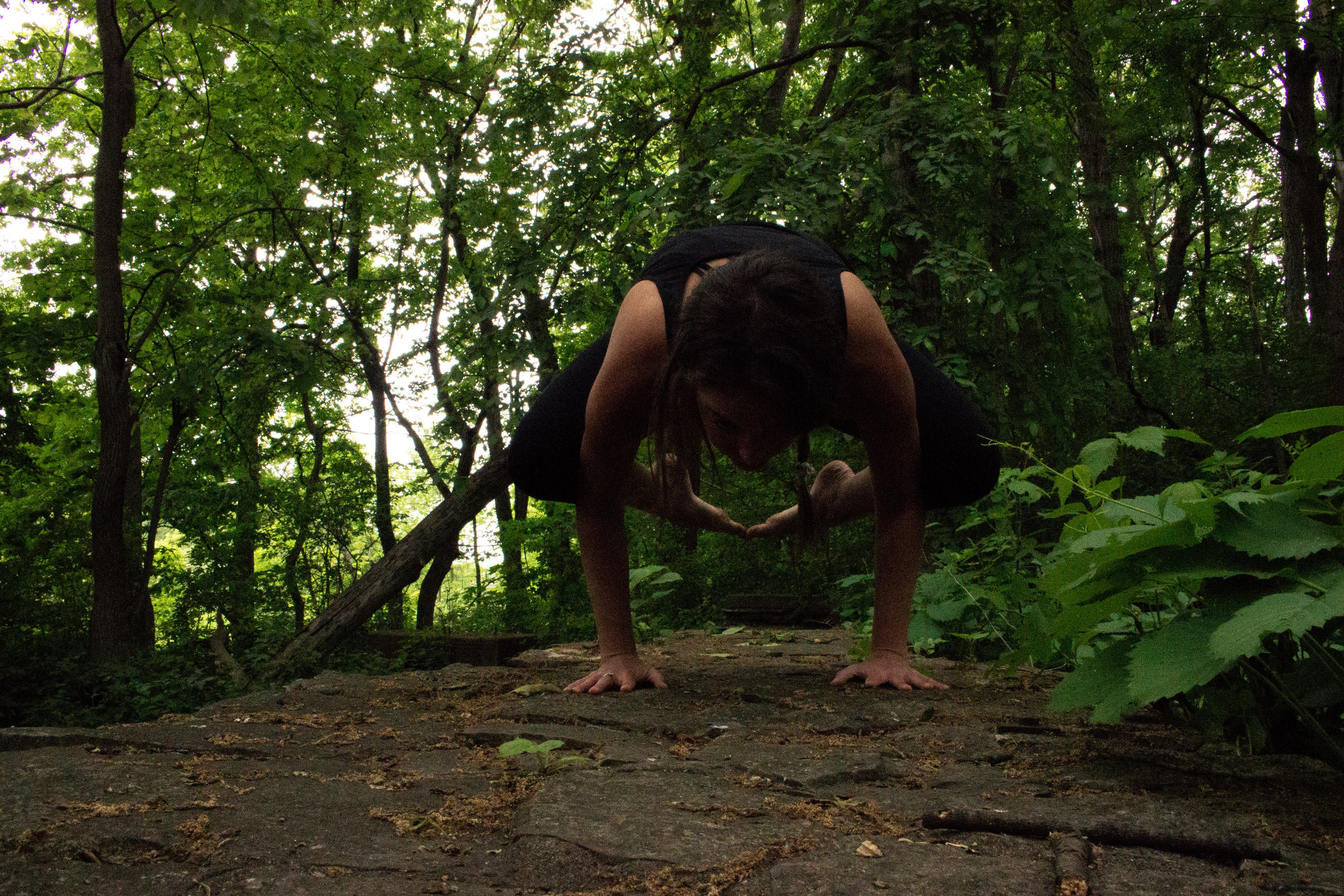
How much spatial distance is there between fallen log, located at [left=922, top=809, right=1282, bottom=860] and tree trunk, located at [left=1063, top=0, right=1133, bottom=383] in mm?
4007

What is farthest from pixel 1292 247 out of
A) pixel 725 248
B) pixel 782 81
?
pixel 725 248

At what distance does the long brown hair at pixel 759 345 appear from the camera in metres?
2.08

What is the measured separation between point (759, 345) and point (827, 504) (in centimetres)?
144

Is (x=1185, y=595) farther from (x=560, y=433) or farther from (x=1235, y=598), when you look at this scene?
(x=560, y=433)

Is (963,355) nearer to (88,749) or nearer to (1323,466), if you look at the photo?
(1323,466)

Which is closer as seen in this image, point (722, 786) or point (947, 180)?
point (722, 786)

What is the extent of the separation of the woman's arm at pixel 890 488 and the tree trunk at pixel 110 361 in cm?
471

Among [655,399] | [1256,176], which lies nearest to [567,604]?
[655,399]

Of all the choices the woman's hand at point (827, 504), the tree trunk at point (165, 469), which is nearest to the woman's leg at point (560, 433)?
the woman's hand at point (827, 504)

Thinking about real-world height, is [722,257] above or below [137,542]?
above

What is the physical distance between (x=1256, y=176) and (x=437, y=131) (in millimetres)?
19074

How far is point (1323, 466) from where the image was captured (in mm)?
1488

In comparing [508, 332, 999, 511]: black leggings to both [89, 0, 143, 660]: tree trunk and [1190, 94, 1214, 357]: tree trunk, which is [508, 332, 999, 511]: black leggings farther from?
[1190, 94, 1214, 357]: tree trunk

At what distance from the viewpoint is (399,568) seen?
693 cm
